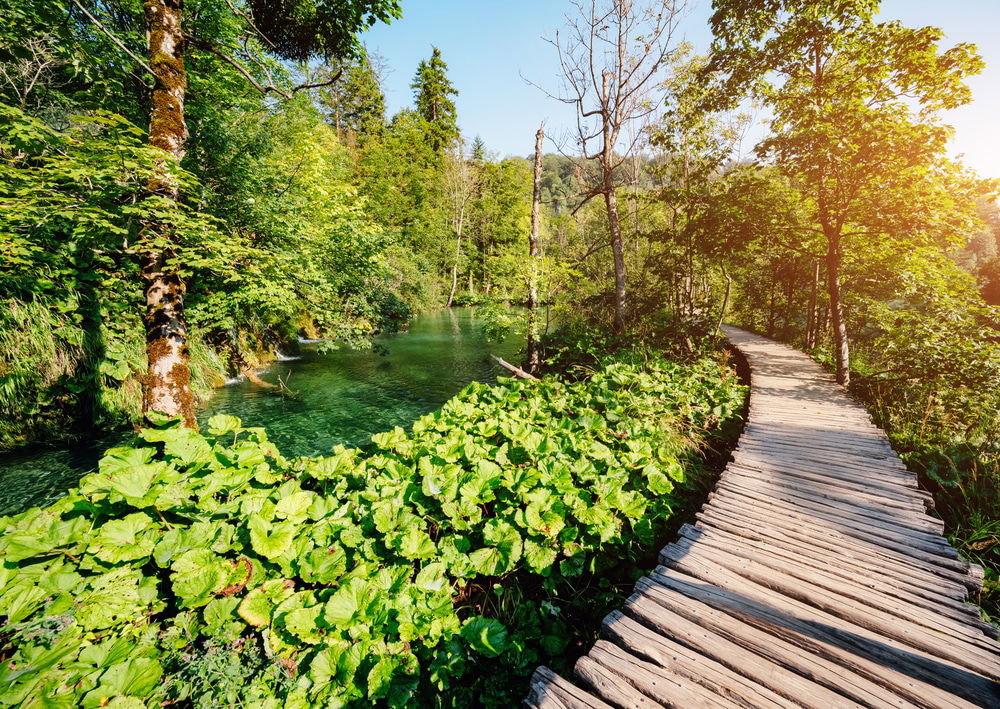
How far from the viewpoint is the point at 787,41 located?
266 inches

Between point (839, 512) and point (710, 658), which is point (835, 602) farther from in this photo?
point (839, 512)

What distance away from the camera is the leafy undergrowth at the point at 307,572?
6.39 feet

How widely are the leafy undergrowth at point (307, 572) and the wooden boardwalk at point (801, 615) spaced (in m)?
0.60

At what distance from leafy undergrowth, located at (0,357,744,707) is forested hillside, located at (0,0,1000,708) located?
0.02m

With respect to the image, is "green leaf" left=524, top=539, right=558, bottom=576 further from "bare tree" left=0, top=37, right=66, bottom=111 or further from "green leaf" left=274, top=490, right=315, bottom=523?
"bare tree" left=0, top=37, right=66, bottom=111

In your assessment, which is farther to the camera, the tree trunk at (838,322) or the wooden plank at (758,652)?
the tree trunk at (838,322)

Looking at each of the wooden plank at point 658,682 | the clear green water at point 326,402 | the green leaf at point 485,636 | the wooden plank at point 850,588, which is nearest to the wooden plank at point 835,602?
the wooden plank at point 850,588

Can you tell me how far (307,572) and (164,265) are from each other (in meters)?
4.99

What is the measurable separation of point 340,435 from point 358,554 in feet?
19.4

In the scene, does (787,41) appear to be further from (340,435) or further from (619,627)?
(340,435)

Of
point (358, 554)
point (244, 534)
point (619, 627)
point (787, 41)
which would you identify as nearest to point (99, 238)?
point (244, 534)

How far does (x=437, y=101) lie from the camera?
121ft

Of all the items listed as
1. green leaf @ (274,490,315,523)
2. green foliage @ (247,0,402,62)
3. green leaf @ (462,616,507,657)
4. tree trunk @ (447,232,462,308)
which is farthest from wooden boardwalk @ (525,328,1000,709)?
tree trunk @ (447,232,462,308)

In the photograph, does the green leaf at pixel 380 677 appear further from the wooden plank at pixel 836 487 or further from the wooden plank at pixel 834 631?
the wooden plank at pixel 836 487
